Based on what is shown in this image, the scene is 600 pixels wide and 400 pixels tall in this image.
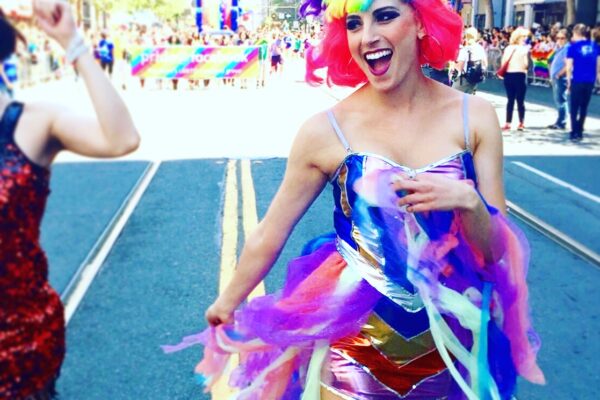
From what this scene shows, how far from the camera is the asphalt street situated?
467 centimetres

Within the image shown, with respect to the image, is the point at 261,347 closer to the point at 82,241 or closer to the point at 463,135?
the point at 463,135

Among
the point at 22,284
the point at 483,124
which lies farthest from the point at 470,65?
the point at 22,284

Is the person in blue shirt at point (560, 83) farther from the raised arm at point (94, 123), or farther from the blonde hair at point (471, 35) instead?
the raised arm at point (94, 123)

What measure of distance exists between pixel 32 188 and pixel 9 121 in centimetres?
16

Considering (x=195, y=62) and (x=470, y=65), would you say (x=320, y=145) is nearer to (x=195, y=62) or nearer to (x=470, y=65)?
(x=470, y=65)

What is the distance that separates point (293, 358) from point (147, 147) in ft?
36.3

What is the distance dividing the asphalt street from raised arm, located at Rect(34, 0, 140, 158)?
37 cm

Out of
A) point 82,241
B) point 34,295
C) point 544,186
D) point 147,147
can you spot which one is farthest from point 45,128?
point 147,147

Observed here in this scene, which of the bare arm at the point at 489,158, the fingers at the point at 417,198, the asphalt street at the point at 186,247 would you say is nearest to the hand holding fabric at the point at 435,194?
the fingers at the point at 417,198

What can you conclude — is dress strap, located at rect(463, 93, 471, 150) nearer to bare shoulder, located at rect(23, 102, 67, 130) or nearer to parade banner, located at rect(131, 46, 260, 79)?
bare shoulder, located at rect(23, 102, 67, 130)

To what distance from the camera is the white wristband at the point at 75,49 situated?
72.6 inches

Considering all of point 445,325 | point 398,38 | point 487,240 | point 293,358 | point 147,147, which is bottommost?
point 147,147

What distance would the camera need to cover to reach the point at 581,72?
14.4 meters

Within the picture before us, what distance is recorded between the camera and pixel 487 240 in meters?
2.48
